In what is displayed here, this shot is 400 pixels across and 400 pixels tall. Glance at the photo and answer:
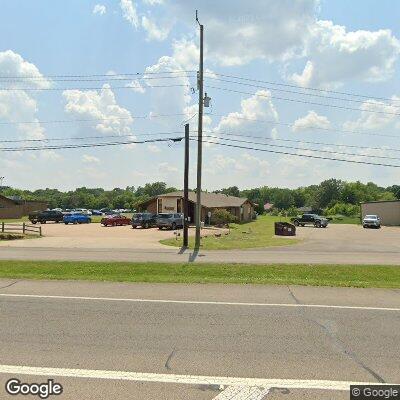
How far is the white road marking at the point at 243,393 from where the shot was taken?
4.95 m

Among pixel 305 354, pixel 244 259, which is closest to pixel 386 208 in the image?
pixel 244 259

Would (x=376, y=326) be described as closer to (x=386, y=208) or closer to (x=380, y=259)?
(x=380, y=259)

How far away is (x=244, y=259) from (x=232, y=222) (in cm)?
3873

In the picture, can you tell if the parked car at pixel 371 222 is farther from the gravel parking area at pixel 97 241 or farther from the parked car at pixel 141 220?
the gravel parking area at pixel 97 241

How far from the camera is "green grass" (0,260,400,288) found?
517 inches

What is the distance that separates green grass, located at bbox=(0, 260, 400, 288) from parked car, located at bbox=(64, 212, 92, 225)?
38406mm

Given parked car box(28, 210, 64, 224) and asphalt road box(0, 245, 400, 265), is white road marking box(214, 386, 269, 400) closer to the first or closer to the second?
asphalt road box(0, 245, 400, 265)

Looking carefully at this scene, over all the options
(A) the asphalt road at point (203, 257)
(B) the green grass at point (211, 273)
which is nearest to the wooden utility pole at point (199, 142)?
(A) the asphalt road at point (203, 257)

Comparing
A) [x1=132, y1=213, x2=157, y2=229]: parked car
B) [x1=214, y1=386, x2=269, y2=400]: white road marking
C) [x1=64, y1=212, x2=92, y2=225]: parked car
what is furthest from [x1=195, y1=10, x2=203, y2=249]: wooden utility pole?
[x1=64, y1=212, x2=92, y2=225]: parked car

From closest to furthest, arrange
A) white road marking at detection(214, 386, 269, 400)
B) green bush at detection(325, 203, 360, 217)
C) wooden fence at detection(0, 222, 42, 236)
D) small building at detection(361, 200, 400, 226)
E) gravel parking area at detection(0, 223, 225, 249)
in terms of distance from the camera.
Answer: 1. white road marking at detection(214, 386, 269, 400)
2. gravel parking area at detection(0, 223, 225, 249)
3. wooden fence at detection(0, 222, 42, 236)
4. small building at detection(361, 200, 400, 226)
5. green bush at detection(325, 203, 360, 217)

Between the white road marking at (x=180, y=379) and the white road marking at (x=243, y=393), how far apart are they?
0.09 metres

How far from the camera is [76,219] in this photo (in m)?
56.4

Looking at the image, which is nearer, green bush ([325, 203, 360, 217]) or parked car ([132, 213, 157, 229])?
parked car ([132, 213, 157, 229])

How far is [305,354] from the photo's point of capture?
634 centimetres
